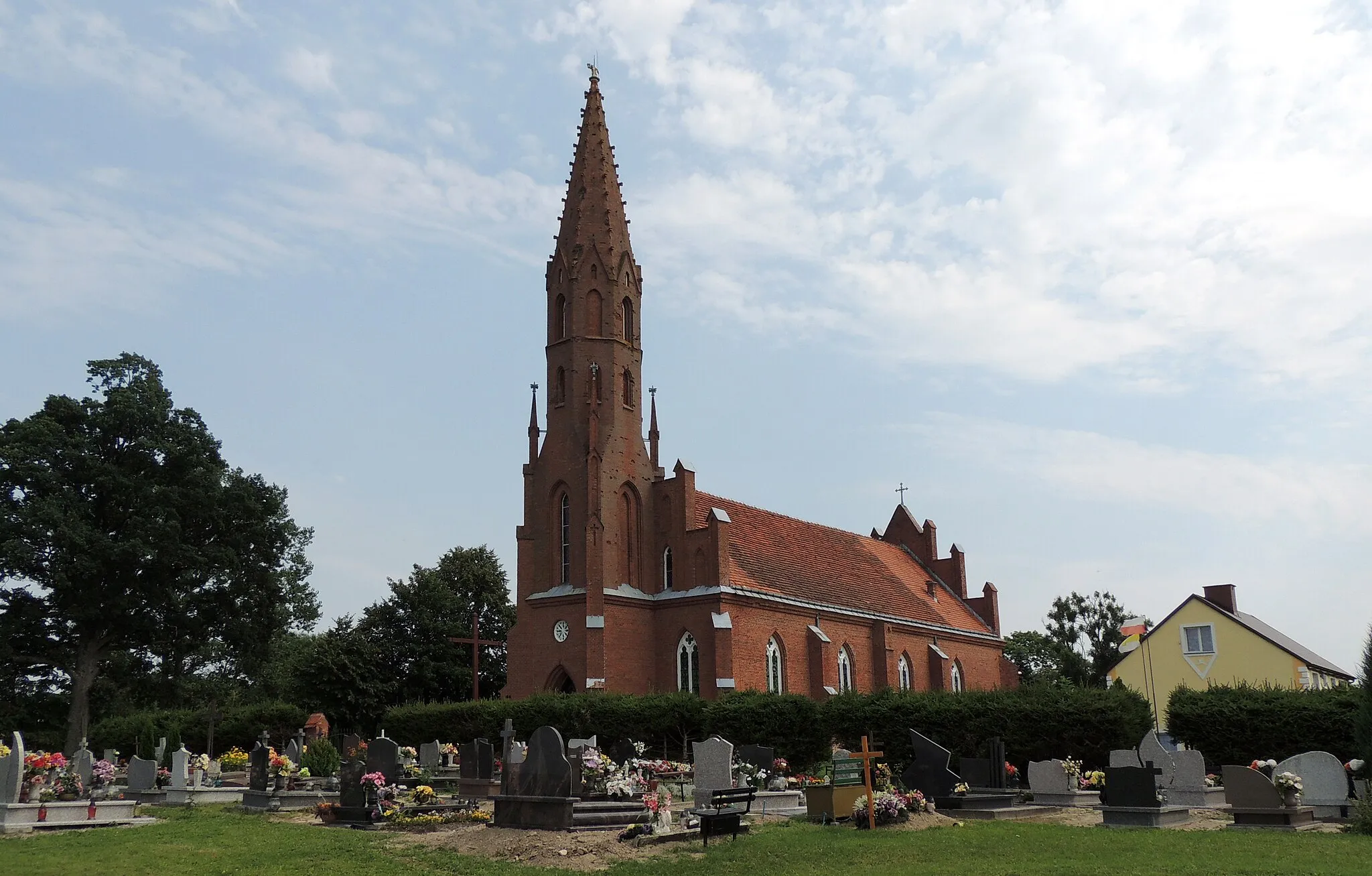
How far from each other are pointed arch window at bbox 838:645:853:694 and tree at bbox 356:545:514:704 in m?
18.3

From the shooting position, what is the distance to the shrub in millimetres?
29172

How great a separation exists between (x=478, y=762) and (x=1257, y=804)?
53.5 ft

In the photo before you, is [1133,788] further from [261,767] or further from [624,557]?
[624,557]

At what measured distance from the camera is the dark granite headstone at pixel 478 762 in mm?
25297

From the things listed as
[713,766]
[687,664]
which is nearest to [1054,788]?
[713,766]

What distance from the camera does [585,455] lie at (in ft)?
131

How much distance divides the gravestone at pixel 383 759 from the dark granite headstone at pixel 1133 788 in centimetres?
1380

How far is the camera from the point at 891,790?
20500mm

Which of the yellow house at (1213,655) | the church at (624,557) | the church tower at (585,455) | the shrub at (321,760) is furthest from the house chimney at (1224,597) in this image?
the shrub at (321,760)

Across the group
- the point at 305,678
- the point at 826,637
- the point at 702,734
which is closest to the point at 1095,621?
the point at 826,637

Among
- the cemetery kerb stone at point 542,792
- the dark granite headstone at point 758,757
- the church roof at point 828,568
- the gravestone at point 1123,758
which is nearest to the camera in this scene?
the cemetery kerb stone at point 542,792

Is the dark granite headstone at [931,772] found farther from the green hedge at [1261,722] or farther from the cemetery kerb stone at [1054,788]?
the green hedge at [1261,722]

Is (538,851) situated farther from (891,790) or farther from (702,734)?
(702,734)

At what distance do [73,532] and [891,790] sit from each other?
3455 centimetres
